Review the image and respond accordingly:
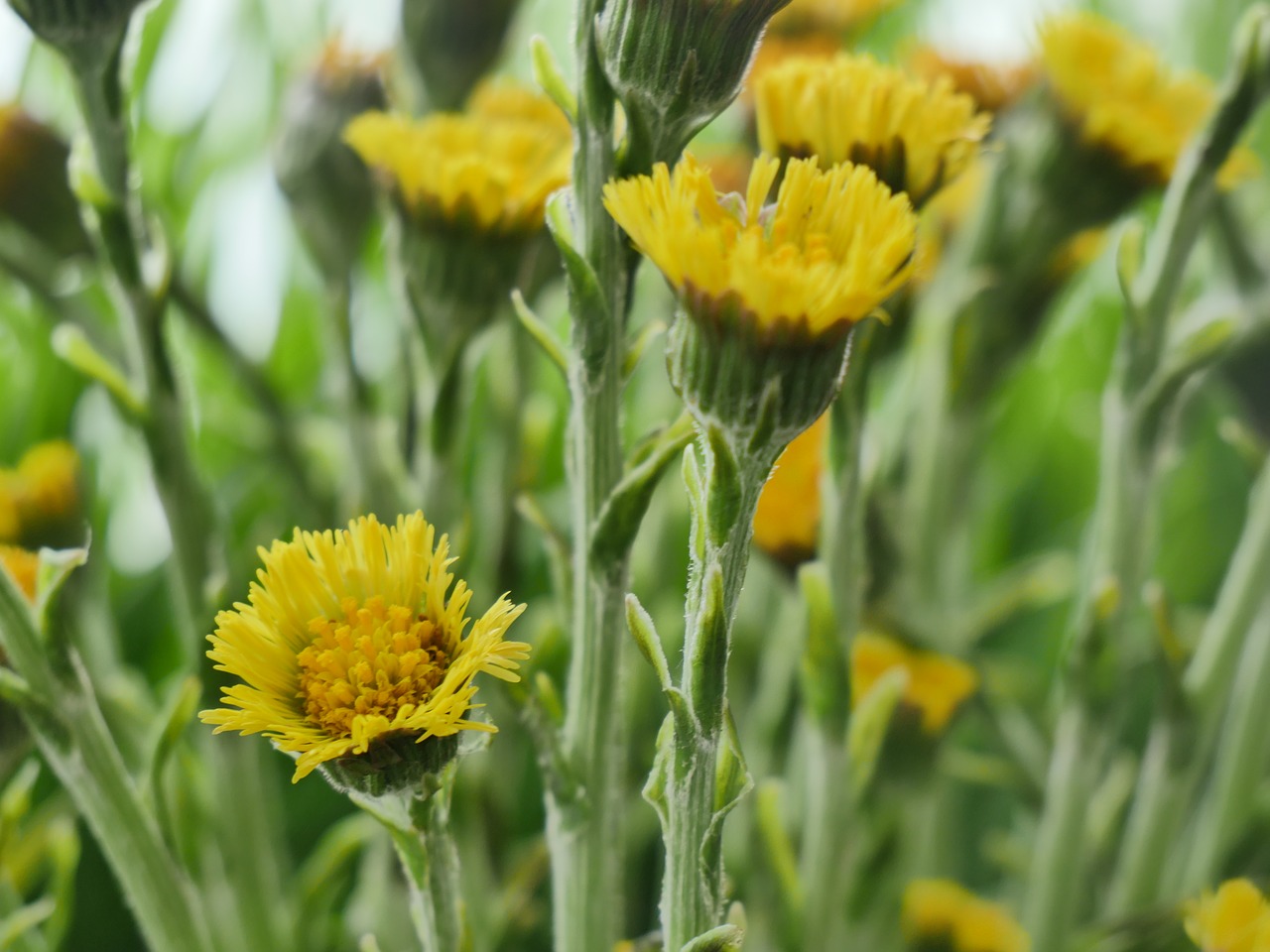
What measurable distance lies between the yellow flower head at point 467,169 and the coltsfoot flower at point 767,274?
0.39 ft

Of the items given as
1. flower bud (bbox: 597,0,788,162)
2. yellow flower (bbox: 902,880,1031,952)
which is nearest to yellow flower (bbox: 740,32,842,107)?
flower bud (bbox: 597,0,788,162)

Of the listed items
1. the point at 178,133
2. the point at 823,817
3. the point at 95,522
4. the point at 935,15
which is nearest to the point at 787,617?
the point at 823,817

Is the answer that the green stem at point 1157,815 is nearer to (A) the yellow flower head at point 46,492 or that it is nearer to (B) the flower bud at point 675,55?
(B) the flower bud at point 675,55

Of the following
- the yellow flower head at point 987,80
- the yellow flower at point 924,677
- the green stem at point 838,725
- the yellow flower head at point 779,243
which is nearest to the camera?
the yellow flower head at point 779,243

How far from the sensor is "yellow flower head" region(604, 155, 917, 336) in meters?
0.22

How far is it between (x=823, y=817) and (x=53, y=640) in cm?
23

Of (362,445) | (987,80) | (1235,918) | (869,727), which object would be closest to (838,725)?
(869,727)

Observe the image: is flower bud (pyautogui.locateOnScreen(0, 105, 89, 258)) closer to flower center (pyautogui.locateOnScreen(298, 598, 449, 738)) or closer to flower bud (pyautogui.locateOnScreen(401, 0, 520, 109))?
flower bud (pyautogui.locateOnScreen(401, 0, 520, 109))

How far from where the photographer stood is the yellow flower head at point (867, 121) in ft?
0.96

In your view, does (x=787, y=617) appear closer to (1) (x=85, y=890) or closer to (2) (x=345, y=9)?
(1) (x=85, y=890)

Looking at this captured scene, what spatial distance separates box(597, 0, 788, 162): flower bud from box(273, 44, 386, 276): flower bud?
268 millimetres

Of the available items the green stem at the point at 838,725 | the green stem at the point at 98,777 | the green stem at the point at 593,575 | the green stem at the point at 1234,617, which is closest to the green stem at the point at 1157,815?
the green stem at the point at 1234,617

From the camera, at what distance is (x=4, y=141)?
51 centimetres

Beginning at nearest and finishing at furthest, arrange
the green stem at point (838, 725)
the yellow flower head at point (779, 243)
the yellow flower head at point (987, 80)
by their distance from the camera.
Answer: the yellow flower head at point (779, 243)
the green stem at point (838, 725)
the yellow flower head at point (987, 80)
